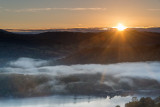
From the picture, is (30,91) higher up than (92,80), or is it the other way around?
(92,80)

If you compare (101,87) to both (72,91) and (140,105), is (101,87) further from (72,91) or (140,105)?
(140,105)

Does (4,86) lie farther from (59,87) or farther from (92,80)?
(92,80)

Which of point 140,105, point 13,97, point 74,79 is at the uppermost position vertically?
point 74,79

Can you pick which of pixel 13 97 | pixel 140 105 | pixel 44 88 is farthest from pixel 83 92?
pixel 140 105

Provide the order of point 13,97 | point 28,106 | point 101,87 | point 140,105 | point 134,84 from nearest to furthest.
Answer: point 140,105 → point 28,106 → point 13,97 → point 101,87 → point 134,84

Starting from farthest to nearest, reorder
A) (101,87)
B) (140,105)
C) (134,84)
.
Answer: (134,84), (101,87), (140,105)

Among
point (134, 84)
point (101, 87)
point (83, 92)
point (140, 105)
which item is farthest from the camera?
point (134, 84)

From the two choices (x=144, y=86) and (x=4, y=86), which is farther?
(x=144, y=86)

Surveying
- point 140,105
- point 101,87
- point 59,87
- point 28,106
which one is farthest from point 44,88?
point 140,105

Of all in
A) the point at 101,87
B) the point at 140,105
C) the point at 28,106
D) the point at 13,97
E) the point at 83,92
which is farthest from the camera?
the point at 101,87
